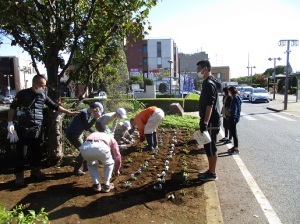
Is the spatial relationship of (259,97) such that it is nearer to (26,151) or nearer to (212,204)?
(212,204)

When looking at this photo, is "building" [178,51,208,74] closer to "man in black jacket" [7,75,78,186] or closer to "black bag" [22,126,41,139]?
"man in black jacket" [7,75,78,186]

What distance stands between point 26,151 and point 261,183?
12.8 ft

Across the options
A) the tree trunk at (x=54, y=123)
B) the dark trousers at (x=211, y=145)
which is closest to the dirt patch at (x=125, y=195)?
the tree trunk at (x=54, y=123)

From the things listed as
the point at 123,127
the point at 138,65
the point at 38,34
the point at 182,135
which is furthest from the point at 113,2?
the point at 138,65

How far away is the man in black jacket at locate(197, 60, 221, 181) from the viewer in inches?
184

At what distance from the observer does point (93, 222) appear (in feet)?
11.2

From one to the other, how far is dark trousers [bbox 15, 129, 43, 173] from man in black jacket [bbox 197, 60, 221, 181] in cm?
268

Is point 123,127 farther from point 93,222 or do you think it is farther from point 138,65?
point 138,65

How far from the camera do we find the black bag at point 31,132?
14.9 feet

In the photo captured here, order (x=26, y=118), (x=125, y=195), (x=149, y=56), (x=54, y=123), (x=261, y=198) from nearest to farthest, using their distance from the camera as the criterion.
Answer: (x=125, y=195), (x=261, y=198), (x=26, y=118), (x=54, y=123), (x=149, y=56)

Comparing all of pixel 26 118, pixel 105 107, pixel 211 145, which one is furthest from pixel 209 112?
pixel 105 107

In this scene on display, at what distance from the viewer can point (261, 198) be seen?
4320mm

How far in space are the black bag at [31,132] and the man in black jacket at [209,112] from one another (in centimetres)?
259

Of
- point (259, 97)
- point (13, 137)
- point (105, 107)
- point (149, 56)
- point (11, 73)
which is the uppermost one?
point (149, 56)
